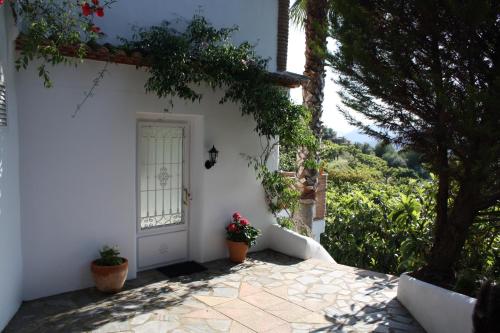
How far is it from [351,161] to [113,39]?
23.3 m

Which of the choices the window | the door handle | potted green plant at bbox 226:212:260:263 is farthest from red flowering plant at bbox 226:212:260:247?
the window

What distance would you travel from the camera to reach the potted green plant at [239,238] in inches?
326

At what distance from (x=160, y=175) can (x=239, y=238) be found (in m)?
1.95

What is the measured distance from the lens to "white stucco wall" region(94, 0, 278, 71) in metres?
6.92

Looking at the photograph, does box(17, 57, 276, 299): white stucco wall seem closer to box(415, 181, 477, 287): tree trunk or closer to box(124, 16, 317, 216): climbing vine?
A: box(124, 16, 317, 216): climbing vine

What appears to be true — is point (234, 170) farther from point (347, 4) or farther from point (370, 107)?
point (347, 4)

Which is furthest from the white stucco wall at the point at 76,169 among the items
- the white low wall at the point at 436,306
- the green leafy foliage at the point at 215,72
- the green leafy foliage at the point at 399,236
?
the green leafy foliage at the point at 399,236

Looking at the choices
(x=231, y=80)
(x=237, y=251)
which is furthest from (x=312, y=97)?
(x=237, y=251)

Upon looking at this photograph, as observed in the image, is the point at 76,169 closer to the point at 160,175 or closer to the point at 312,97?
the point at 160,175

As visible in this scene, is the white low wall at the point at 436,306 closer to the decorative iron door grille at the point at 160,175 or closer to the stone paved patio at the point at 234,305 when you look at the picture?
the stone paved patio at the point at 234,305

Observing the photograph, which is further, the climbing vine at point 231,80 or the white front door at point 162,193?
the white front door at point 162,193

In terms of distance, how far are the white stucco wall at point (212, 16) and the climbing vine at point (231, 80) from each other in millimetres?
195

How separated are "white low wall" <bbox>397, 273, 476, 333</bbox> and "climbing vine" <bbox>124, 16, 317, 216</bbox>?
3.28 m

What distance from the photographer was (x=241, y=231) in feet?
27.3
